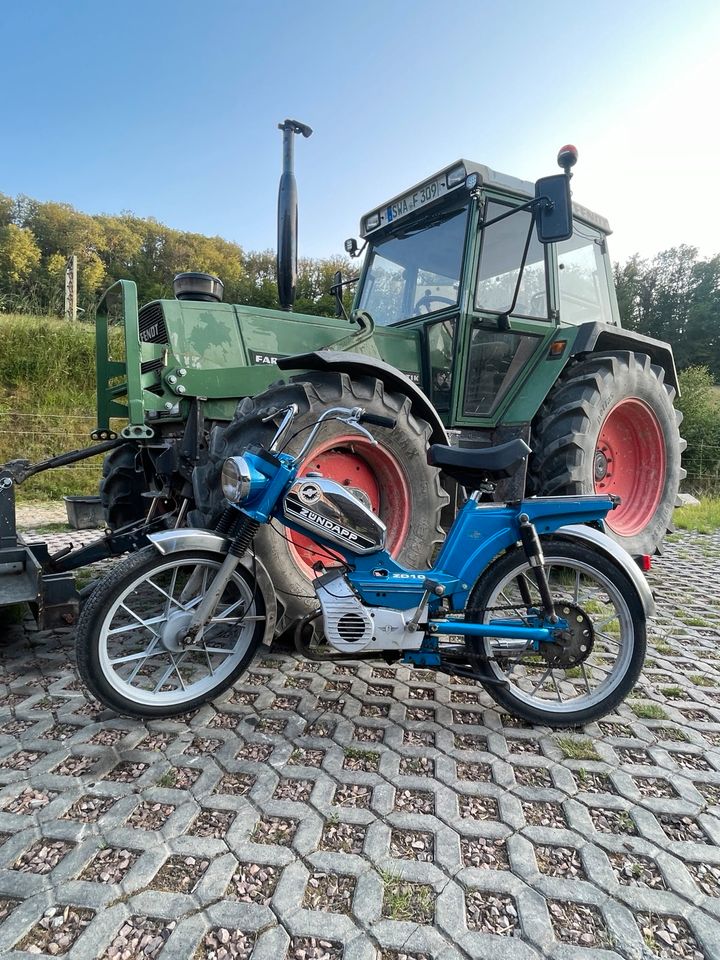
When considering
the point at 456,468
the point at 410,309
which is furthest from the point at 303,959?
the point at 410,309

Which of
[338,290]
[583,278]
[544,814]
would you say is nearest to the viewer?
[544,814]

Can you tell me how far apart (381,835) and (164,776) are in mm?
754

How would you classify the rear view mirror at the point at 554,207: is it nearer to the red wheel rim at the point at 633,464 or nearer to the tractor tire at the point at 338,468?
the tractor tire at the point at 338,468

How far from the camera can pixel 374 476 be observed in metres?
3.07

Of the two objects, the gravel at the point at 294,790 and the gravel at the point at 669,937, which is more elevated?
the gravel at the point at 669,937

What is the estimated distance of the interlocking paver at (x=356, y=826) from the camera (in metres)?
1.24

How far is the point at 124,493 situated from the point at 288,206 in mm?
2471

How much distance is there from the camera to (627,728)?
83.8 inches

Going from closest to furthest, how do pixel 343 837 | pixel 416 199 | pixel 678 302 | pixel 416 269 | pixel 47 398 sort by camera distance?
1. pixel 343 837
2. pixel 416 199
3. pixel 416 269
4. pixel 47 398
5. pixel 678 302

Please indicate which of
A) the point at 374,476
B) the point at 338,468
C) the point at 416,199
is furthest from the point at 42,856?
the point at 416,199

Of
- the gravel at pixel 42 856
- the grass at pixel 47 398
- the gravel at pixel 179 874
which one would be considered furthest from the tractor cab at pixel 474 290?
the grass at pixel 47 398

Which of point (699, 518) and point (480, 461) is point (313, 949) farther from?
point (699, 518)

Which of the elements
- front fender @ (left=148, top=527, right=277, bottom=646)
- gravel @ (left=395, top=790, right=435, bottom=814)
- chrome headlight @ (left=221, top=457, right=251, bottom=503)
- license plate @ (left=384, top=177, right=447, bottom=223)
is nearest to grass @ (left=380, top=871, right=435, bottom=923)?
gravel @ (left=395, top=790, right=435, bottom=814)

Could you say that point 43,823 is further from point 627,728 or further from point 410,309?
point 410,309
